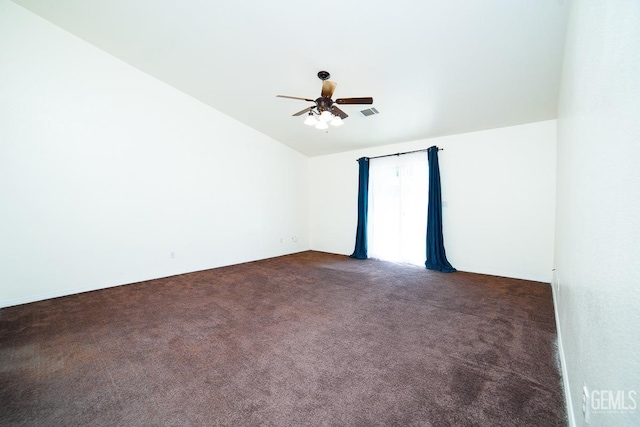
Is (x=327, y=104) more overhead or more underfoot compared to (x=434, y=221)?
more overhead

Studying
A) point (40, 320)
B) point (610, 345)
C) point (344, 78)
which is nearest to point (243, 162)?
point (344, 78)

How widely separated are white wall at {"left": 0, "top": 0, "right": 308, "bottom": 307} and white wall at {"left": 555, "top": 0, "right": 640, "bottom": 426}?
16.8ft

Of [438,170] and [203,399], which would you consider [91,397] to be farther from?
[438,170]

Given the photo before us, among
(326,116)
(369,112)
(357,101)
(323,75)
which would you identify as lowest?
(326,116)

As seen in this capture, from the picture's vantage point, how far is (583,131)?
4.55ft

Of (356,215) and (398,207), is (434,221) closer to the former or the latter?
(398,207)

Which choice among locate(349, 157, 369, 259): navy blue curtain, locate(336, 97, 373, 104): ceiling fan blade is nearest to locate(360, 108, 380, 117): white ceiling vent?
locate(336, 97, 373, 104): ceiling fan blade

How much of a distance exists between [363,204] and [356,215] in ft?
1.58

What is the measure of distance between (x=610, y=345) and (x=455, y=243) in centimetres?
424

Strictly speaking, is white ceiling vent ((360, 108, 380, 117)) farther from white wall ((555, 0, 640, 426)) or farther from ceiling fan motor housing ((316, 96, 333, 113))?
white wall ((555, 0, 640, 426))

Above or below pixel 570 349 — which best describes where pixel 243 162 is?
above

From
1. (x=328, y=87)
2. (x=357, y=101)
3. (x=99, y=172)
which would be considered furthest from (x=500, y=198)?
(x=99, y=172)

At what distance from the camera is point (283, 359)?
1.89m

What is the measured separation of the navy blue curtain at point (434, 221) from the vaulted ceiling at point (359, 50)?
755 mm
